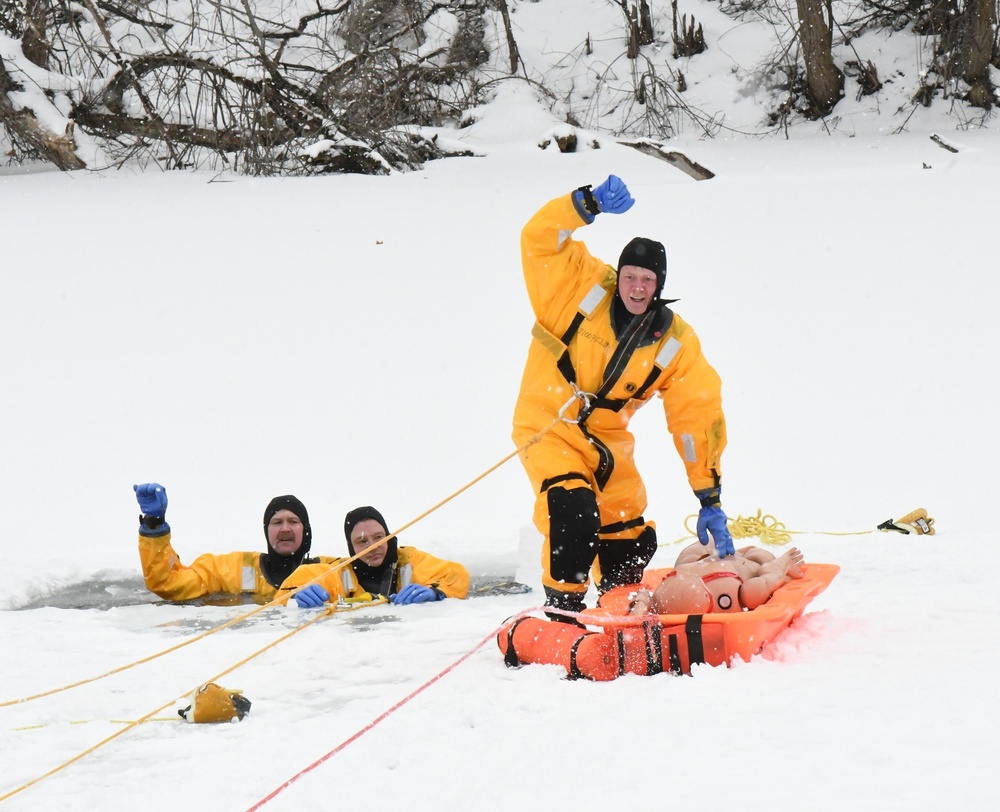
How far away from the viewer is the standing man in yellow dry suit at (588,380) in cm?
319

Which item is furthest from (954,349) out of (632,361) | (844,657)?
(844,657)

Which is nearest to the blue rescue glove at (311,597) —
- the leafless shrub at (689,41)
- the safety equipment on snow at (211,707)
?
the safety equipment on snow at (211,707)

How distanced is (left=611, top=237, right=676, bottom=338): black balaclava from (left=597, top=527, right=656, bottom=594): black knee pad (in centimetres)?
82

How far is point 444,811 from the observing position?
189cm

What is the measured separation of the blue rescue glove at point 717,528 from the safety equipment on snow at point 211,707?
1.49m

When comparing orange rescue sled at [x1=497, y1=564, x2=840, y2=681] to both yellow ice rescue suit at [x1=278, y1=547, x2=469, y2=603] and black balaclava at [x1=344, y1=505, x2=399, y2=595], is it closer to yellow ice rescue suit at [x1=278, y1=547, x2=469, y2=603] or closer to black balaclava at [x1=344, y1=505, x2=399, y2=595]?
yellow ice rescue suit at [x1=278, y1=547, x2=469, y2=603]

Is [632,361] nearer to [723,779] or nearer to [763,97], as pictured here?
[723,779]

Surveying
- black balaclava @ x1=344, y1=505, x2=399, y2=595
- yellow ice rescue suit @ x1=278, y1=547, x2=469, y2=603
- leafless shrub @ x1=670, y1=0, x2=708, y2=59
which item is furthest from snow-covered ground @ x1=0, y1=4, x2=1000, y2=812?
leafless shrub @ x1=670, y1=0, x2=708, y2=59

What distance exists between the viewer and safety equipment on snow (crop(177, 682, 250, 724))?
8.12 feet

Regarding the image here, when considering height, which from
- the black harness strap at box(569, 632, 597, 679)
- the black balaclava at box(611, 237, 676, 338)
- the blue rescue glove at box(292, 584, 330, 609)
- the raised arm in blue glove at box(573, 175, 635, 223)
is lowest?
the black harness strap at box(569, 632, 597, 679)

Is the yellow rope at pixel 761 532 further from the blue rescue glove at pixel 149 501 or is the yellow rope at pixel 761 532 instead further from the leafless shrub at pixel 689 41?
the leafless shrub at pixel 689 41

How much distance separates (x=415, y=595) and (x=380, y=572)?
0.92ft

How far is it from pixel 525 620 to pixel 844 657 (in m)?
0.83

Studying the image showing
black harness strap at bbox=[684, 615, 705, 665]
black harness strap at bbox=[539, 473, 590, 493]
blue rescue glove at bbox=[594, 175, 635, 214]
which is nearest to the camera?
black harness strap at bbox=[684, 615, 705, 665]
